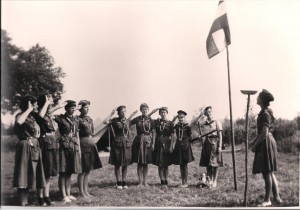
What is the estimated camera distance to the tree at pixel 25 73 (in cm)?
523

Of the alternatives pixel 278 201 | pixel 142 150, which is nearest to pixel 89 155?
pixel 142 150

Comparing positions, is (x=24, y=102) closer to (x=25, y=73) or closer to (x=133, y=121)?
(x=25, y=73)

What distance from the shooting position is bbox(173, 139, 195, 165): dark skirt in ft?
18.7

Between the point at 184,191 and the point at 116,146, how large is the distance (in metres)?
1.34

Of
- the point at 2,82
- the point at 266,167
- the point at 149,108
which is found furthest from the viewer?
the point at 149,108

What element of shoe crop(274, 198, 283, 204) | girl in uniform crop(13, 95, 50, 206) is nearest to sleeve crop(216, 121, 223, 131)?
shoe crop(274, 198, 283, 204)

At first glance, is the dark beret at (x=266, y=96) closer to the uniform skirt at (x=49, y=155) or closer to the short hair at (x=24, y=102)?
the uniform skirt at (x=49, y=155)

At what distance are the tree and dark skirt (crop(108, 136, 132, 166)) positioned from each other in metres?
1.22

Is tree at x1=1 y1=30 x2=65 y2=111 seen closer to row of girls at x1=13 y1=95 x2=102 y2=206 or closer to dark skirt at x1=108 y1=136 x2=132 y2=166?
row of girls at x1=13 y1=95 x2=102 y2=206

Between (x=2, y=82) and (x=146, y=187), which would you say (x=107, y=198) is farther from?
(x=2, y=82)

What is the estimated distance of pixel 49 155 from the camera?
15.8 ft

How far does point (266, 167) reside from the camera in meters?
4.86

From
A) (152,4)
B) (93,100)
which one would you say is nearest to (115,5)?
(152,4)

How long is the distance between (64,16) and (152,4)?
4.74 ft
